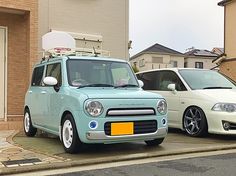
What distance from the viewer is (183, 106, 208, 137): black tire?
27.6ft

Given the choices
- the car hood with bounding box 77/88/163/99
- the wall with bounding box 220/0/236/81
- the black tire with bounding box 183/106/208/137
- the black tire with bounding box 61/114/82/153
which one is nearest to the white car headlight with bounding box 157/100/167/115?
the car hood with bounding box 77/88/163/99

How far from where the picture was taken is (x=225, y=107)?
26.7 feet

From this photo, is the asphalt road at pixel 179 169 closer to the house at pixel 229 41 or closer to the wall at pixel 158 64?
the house at pixel 229 41

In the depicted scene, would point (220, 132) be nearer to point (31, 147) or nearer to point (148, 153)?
point (148, 153)

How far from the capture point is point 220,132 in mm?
8055

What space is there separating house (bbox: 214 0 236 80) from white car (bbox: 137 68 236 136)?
13.7 metres

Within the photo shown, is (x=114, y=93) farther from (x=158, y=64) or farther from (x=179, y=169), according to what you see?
(x=158, y=64)

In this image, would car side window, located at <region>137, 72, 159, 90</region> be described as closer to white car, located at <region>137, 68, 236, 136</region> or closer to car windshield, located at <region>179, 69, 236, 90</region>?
white car, located at <region>137, 68, 236, 136</region>

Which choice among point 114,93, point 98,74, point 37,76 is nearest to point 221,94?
point 98,74

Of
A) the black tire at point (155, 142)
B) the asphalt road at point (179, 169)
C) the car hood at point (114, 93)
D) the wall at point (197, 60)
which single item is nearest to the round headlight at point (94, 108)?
the car hood at point (114, 93)

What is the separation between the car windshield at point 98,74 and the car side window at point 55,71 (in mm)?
262

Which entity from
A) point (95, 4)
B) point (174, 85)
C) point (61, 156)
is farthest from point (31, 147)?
point (95, 4)

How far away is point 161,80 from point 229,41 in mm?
14658

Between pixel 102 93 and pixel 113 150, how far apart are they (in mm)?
1126
